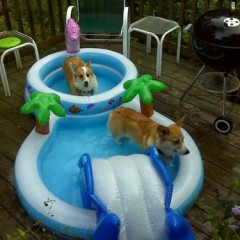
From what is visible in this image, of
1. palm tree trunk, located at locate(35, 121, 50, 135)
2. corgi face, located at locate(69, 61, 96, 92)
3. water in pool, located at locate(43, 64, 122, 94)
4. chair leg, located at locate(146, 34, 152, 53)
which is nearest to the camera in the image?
palm tree trunk, located at locate(35, 121, 50, 135)

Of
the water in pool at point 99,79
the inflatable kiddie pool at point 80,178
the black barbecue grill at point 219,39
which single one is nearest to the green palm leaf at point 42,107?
the inflatable kiddie pool at point 80,178

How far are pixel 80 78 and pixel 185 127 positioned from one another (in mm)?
1287

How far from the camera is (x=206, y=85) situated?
4.33 m

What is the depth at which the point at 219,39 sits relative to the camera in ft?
10.3

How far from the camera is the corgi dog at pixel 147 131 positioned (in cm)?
297

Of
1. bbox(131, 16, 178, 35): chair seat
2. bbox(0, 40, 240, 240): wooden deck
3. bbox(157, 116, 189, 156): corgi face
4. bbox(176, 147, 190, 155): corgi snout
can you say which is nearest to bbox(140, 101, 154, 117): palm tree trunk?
bbox(0, 40, 240, 240): wooden deck

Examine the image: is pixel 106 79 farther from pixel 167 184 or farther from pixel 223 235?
pixel 223 235

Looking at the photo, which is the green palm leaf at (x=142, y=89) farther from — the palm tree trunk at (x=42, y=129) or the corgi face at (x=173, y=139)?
the palm tree trunk at (x=42, y=129)

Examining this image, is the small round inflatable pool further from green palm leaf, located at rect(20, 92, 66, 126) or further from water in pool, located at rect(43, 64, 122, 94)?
green palm leaf, located at rect(20, 92, 66, 126)

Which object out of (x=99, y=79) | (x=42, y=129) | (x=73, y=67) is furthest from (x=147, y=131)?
(x=99, y=79)

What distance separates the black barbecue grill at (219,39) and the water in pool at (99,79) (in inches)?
57.5

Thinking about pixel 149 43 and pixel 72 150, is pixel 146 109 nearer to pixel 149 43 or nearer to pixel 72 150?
pixel 72 150

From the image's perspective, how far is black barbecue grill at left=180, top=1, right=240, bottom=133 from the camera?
3.12m

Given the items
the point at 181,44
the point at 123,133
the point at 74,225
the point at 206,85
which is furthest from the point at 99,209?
the point at 181,44
